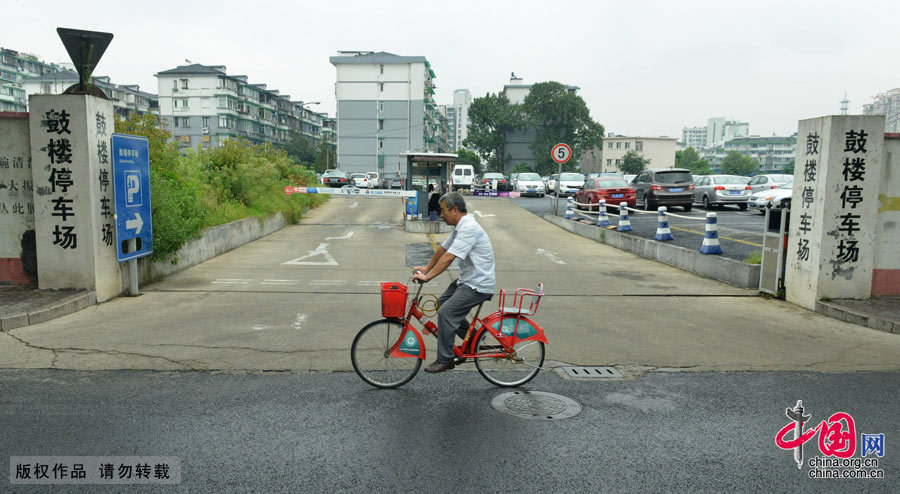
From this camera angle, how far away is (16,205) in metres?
8.93

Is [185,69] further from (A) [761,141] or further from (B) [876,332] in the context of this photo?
(A) [761,141]

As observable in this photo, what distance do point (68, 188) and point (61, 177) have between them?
184 millimetres

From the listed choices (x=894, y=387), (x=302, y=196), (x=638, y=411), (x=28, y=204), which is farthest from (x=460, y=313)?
(x=302, y=196)

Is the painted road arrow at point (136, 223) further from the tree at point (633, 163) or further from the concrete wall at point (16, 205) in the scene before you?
the tree at point (633, 163)

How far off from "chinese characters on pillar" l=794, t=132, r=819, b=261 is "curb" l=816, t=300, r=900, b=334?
84cm

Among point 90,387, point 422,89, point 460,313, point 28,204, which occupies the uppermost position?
point 422,89

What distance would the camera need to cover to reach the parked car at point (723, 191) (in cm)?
2545

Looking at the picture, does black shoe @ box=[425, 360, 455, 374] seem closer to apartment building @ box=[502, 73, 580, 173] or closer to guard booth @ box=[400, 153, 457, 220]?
guard booth @ box=[400, 153, 457, 220]

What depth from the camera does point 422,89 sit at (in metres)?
83.6

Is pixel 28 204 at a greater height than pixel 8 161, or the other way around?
pixel 8 161

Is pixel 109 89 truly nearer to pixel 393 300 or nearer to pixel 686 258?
pixel 686 258

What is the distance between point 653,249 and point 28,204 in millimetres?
12652

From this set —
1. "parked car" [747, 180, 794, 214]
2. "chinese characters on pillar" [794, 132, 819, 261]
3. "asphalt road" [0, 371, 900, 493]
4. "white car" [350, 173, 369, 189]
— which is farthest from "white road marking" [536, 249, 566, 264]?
"white car" [350, 173, 369, 189]

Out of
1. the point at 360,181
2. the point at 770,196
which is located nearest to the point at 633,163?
the point at 360,181
